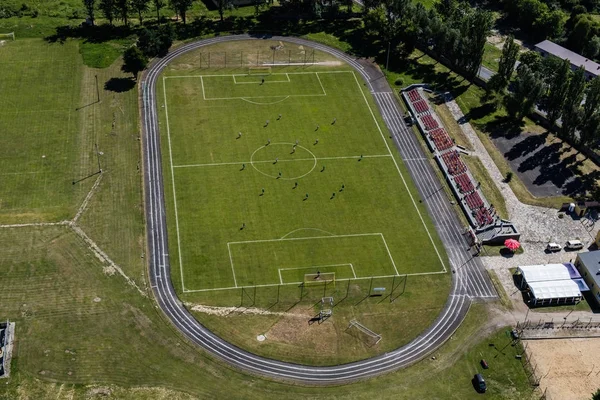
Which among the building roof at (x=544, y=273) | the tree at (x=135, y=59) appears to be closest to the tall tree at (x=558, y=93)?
the building roof at (x=544, y=273)

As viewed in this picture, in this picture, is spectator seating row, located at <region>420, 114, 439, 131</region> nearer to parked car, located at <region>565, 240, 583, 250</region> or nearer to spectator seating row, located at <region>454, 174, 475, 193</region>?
spectator seating row, located at <region>454, 174, 475, 193</region>

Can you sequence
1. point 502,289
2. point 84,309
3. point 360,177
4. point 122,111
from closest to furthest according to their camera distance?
point 84,309 → point 502,289 → point 360,177 → point 122,111

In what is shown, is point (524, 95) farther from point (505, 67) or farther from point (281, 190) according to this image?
point (281, 190)

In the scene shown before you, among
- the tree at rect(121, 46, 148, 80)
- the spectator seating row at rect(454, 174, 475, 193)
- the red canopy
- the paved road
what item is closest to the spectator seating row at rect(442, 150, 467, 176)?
the spectator seating row at rect(454, 174, 475, 193)

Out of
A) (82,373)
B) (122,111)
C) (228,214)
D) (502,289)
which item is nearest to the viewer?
(82,373)

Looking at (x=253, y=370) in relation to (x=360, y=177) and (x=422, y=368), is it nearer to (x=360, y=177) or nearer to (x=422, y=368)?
(x=422, y=368)

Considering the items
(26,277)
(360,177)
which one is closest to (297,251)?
(360,177)

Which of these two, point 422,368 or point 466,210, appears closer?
point 422,368
